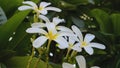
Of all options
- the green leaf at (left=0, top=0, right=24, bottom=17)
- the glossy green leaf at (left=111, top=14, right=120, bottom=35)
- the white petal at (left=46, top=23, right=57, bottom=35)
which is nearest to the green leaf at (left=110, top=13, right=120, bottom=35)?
the glossy green leaf at (left=111, top=14, right=120, bottom=35)

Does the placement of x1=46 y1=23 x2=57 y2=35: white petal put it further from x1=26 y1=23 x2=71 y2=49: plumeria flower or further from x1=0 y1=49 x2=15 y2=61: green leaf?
x1=0 y1=49 x2=15 y2=61: green leaf

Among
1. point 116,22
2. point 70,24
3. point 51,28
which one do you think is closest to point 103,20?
point 116,22

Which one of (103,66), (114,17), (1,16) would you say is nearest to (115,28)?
(114,17)

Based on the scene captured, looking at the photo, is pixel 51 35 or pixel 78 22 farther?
pixel 78 22

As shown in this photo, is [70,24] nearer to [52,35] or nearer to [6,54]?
[6,54]

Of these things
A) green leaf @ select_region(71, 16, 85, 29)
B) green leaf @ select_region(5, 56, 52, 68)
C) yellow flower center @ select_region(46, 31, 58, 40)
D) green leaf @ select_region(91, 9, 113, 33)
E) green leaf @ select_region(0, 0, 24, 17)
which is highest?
yellow flower center @ select_region(46, 31, 58, 40)

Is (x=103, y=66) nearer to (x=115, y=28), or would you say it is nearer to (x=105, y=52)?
(x=105, y=52)

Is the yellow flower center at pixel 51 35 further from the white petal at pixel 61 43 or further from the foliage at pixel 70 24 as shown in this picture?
the foliage at pixel 70 24

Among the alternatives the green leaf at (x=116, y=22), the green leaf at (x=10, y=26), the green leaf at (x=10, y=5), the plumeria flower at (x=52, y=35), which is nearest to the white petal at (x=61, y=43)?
the plumeria flower at (x=52, y=35)

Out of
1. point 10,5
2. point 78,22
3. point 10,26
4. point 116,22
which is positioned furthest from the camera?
point 78,22
